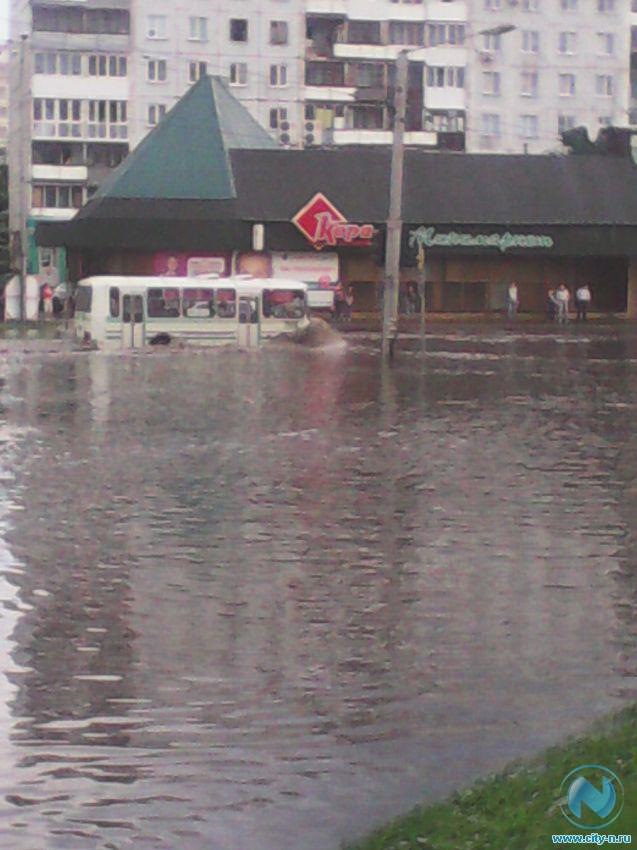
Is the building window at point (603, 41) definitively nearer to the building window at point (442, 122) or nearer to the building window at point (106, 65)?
the building window at point (442, 122)

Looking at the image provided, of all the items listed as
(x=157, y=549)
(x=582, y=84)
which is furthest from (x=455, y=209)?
(x=157, y=549)

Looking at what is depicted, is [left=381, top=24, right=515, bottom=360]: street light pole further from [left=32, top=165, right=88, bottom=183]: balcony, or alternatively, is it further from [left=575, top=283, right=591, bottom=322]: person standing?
[left=32, top=165, right=88, bottom=183]: balcony

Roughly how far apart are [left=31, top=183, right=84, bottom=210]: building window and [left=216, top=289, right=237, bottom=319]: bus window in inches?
2018

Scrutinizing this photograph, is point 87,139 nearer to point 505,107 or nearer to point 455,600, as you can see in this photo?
point 505,107

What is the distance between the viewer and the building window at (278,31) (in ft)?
348

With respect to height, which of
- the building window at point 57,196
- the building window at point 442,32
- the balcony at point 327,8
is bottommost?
the building window at point 57,196

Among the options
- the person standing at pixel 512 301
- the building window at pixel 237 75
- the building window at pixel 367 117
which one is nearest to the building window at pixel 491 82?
the building window at pixel 367 117

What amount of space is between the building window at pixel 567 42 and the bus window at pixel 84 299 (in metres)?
65.2

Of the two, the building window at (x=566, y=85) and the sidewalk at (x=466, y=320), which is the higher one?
the building window at (x=566, y=85)

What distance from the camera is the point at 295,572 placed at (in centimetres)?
1247

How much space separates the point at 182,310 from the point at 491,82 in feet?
204

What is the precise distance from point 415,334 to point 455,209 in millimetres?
18947

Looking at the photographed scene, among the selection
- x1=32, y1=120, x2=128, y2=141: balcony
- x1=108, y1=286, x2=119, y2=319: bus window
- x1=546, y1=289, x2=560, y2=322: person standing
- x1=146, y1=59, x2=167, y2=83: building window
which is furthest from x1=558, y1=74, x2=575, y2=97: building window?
x1=108, y1=286, x2=119, y2=319: bus window

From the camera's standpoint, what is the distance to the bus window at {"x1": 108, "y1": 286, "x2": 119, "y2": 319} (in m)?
51.1
